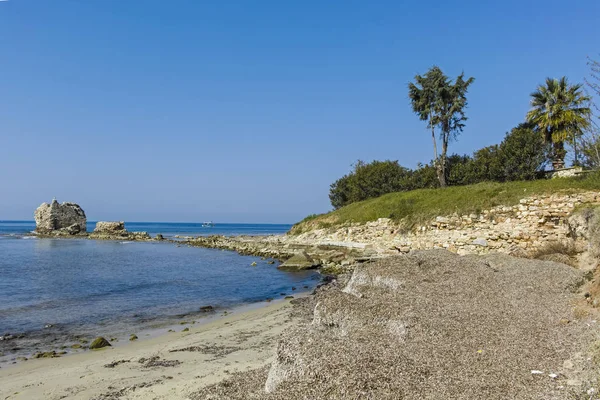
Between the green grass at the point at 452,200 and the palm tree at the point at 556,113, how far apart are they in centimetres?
871

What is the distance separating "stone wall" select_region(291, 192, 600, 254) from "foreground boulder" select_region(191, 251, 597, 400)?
11336mm

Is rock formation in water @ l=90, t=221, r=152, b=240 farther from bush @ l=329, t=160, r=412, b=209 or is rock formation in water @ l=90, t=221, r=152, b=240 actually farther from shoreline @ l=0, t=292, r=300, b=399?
shoreline @ l=0, t=292, r=300, b=399

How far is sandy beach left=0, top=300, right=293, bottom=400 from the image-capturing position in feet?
28.1

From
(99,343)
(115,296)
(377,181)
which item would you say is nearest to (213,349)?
(99,343)

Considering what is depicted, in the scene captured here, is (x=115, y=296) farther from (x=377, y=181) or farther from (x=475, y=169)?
(x=377, y=181)

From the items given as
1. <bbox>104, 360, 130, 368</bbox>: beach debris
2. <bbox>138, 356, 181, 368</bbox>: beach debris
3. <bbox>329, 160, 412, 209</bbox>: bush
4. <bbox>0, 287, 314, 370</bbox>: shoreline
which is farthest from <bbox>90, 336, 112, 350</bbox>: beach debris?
<bbox>329, 160, 412, 209</bbox>: bush

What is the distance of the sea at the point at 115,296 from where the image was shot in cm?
1402

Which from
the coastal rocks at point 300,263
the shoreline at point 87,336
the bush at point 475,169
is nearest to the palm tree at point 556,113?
the bush at point 475,169

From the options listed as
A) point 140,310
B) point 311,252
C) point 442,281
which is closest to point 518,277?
point 442,281

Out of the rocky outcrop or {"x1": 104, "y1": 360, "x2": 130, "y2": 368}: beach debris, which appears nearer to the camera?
{"x1": 104, "y1": 360, "x2": 130, "y2": 368}: beach debris

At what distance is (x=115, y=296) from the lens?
2095 cm

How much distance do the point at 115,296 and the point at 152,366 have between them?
12471 mm

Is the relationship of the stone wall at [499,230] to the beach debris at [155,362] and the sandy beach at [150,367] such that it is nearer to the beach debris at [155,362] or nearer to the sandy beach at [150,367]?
the sandy beach at [150,367]

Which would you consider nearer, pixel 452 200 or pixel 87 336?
pixel 87 336
